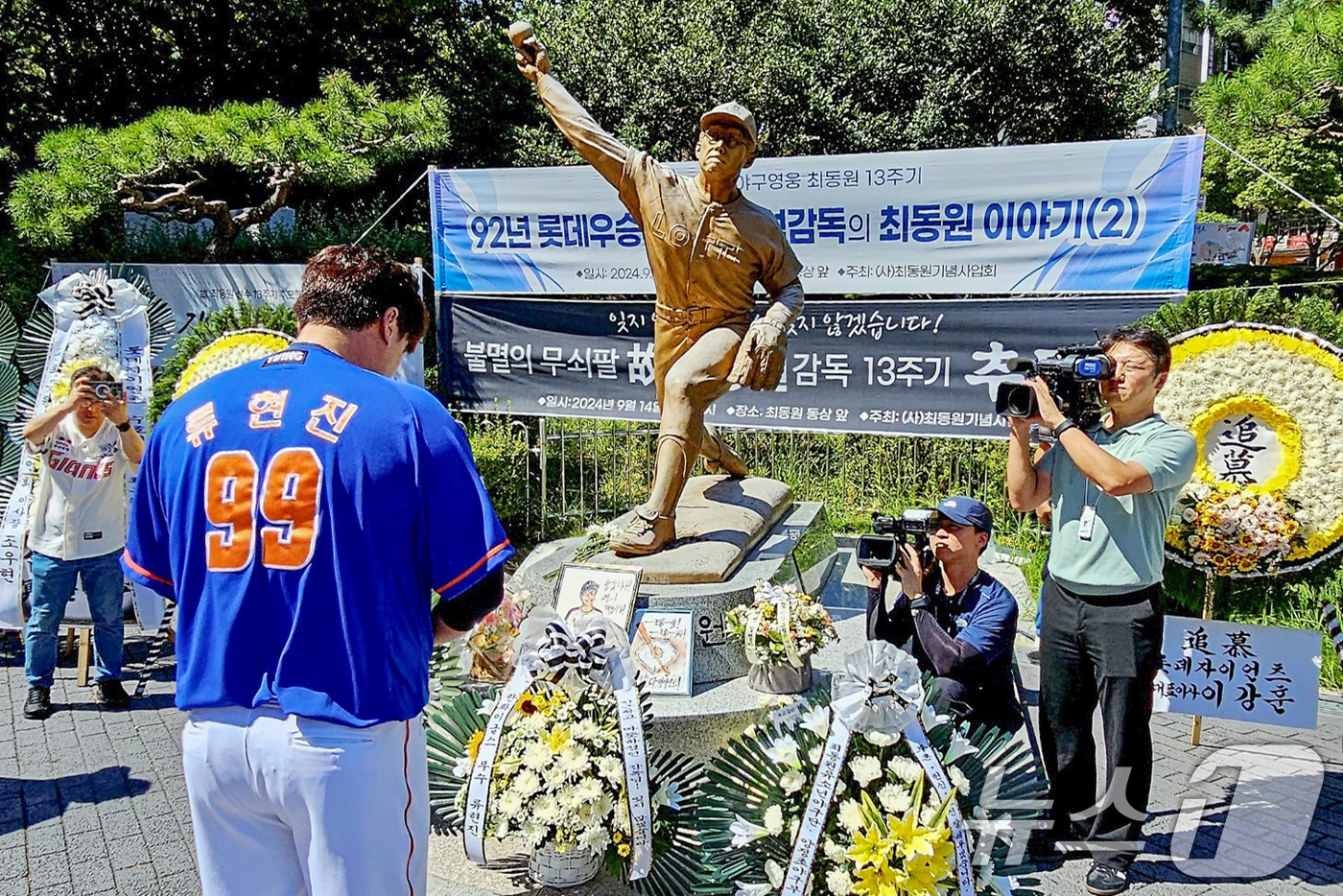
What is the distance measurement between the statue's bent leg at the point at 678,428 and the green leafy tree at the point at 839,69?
9368 millimetres

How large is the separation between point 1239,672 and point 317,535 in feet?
12.8

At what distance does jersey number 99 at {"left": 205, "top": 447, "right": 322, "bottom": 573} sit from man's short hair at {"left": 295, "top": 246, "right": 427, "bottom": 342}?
0.32m

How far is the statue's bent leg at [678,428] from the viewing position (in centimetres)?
407

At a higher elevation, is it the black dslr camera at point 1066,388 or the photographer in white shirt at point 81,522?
the black dslr camera at point 1066,388

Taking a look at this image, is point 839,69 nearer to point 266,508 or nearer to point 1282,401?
point 1282,401

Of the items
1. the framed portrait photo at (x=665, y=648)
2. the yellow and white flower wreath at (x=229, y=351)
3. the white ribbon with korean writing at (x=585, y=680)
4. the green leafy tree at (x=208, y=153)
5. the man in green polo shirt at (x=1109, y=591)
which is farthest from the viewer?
the green leafy tree at (x=208, y=153)

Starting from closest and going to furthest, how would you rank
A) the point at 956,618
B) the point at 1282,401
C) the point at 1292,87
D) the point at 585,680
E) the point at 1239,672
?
the point at 585,680, the point at 956,618, the point at 1239,672, the point at 1282,401, the point at 1292,87

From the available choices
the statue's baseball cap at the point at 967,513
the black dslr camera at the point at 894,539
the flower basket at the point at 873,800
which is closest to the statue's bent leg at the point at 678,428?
the black dslr camera at the point at 894,539

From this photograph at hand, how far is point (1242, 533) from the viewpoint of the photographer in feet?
13.5

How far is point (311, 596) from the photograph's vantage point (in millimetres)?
1812

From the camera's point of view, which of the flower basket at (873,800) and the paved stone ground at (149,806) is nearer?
the flower basket at (873,800)

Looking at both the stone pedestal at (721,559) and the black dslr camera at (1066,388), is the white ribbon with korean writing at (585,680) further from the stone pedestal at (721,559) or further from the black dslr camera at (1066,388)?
the black dslr camera at (1066,388)

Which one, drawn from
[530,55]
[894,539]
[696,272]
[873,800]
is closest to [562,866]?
[873,800]

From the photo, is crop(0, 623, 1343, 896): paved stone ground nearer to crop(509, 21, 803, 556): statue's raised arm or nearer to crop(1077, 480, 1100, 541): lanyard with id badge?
crop(1077, 480, 1100, 541): lanyard with id badge
